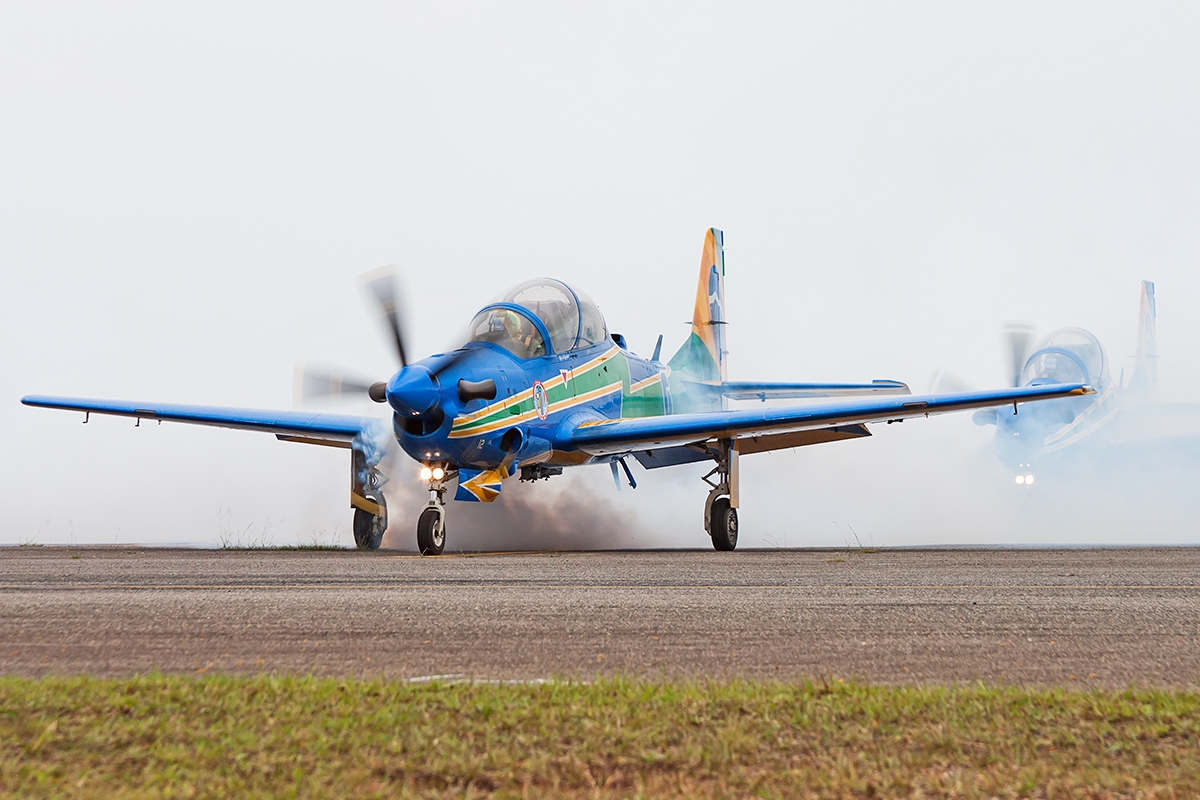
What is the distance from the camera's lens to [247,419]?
18438 mm

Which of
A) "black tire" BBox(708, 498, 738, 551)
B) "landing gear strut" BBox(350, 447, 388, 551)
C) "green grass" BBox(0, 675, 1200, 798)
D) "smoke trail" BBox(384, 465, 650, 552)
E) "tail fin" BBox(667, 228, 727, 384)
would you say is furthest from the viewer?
"tail fin" BBox(667, 228, 727, 384)

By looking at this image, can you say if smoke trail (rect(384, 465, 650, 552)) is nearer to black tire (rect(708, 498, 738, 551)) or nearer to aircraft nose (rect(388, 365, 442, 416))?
black tire (rect(708, 498, 738, 551))

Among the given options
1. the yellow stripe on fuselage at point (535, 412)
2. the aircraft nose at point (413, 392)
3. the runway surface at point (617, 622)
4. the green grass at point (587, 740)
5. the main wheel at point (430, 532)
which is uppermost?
the aircraft nose at point (413, 392)

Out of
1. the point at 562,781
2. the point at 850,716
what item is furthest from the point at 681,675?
the point at 562,781

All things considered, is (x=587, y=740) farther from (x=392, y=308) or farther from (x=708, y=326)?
(x=708, y=326)

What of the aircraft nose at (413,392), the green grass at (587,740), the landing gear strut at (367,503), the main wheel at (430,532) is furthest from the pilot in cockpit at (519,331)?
the green grass at (587,740)

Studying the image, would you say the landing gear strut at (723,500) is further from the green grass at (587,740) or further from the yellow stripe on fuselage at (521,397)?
the green grass at (587,740)

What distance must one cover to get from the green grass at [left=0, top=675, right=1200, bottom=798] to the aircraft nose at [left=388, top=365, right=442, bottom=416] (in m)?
10.6

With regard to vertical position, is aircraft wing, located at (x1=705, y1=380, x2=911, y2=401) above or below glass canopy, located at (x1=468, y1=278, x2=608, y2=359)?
below

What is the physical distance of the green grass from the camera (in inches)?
121

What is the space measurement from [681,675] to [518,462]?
12.5 metres

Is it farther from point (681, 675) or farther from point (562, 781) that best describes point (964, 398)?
point (562, 781)

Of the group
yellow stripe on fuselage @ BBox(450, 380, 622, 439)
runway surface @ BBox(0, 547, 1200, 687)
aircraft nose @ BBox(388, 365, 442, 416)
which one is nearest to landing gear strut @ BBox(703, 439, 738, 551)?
yellow stripe on fuselage @ BBox(450, 380, 622, 439)

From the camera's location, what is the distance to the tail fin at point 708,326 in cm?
2623
